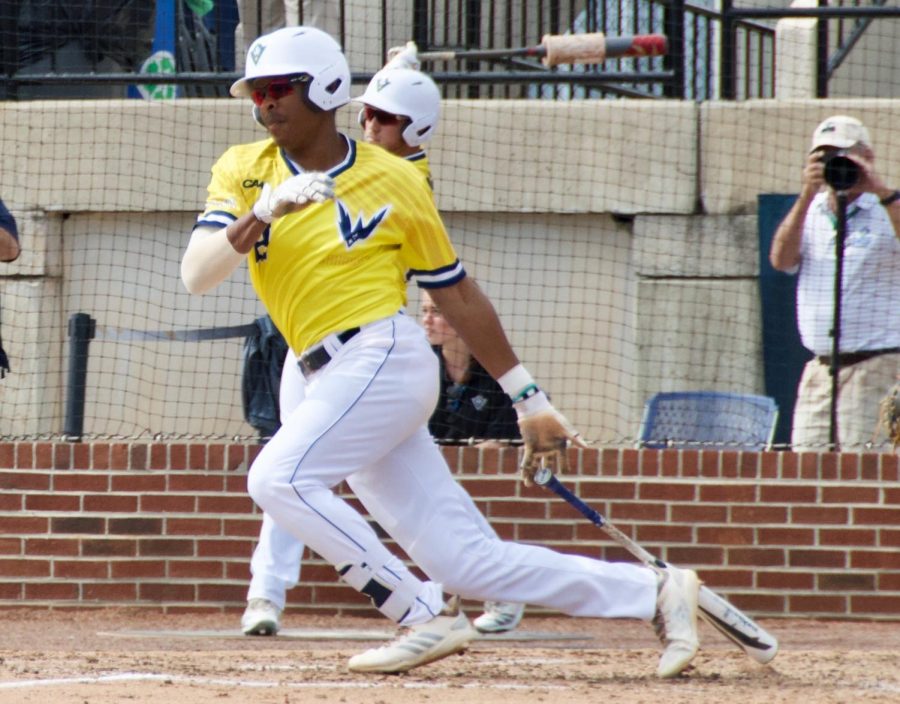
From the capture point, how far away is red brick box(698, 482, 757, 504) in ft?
22.8

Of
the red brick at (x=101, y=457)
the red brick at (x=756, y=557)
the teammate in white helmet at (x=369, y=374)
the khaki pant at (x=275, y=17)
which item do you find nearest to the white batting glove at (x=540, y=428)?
the teammate in white helmet at (x=369, y=374)

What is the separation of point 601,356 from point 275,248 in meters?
3.55

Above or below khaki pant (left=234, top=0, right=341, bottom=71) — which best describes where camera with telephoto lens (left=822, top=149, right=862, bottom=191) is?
below

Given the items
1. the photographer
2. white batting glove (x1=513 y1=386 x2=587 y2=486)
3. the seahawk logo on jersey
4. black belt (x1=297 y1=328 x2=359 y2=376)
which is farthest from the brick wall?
the seahawk logo on jersey

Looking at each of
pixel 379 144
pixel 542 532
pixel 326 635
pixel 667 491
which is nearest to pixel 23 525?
pixel 326 635

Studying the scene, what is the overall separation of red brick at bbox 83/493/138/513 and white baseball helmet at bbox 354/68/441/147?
2028mm

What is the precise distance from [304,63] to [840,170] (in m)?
2.93

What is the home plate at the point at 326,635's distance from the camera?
6379 mm

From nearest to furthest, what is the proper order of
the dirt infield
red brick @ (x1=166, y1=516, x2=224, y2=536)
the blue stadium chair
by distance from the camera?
the dirt infield < red brick @ (x1=166, y1=516, x2=224, y2=536) < the blue stadium chair

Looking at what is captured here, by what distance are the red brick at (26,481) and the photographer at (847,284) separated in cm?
319

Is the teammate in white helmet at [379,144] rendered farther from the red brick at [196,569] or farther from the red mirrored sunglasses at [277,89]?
the red mirrored sunglasses at [277,89]

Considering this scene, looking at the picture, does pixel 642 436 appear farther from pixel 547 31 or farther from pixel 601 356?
pixel 547 31

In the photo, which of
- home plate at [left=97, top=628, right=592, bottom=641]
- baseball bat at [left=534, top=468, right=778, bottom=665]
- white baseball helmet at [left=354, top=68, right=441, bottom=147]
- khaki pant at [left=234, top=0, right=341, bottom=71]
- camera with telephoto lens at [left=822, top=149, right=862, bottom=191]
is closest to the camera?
baseball bat at [left=534, top=468, right=778, bottom=665]

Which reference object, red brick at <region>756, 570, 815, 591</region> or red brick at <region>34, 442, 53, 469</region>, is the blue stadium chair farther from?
red brick at <region>34, 442, 53, 469</region>
